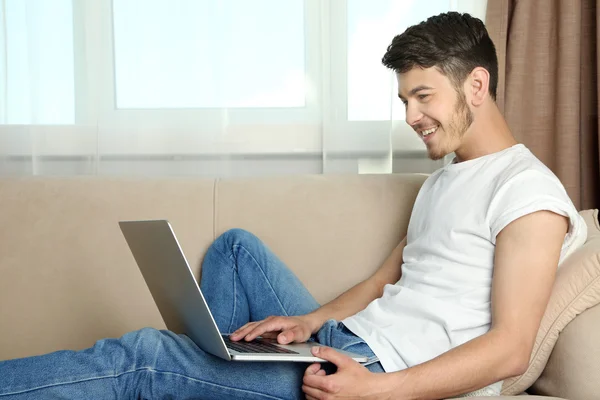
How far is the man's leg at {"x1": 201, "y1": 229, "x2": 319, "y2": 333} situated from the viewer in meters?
1.70

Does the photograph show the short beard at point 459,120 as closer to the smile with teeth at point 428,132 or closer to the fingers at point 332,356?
the smile with teeth at point 428,132

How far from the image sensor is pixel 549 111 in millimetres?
2264

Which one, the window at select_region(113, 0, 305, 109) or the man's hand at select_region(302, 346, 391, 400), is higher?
the window at select_region(113, 0, 305, 109)

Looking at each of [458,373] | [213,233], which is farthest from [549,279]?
[213,233]

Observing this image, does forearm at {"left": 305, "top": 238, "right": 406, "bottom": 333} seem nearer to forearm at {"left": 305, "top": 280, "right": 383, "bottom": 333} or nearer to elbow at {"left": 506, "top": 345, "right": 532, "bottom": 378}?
forearm at {"left": 305, "top": 280, "right": 383, "bottom": 333}

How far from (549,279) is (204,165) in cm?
129

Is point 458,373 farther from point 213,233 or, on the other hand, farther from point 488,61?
point 213,233

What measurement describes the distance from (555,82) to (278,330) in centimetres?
129

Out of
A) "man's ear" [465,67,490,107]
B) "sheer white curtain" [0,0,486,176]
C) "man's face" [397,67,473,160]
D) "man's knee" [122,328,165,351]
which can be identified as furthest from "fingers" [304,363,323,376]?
"sheer white curtain" [0,0,486,176]

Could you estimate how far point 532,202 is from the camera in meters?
1.32

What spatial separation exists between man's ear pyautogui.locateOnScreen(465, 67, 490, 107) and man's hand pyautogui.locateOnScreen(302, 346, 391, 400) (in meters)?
0.63

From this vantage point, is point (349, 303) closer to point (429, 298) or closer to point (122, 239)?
point (429, 298)

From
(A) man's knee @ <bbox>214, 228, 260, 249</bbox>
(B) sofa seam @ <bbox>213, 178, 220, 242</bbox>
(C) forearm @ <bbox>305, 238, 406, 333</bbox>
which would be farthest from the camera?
(B) sofa seam @ <bbox>213, 178, 220, 242</bbox>

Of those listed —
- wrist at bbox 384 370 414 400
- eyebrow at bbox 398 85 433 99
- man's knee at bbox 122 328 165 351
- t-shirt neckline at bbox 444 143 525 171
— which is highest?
eyebrow at bbox 398 85 433 99
